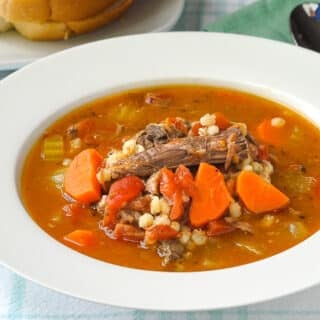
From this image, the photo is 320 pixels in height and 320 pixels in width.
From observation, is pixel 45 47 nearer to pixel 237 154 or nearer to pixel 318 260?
pixel 237 154

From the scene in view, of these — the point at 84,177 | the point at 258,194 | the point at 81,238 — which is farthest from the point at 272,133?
the point at 81,238

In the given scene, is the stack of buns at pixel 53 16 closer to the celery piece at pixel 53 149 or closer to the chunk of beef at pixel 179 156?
the celery piece at pixel 53 149

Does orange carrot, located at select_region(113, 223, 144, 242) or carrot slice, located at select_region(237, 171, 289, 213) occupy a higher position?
carrot slice, located at select_region(237, 171, 289, 213)

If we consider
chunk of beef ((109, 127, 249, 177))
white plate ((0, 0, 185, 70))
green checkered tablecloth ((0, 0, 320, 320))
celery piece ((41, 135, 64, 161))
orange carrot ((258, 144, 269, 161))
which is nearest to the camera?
green checkered tablecloth ((0, 0, 320, 320))

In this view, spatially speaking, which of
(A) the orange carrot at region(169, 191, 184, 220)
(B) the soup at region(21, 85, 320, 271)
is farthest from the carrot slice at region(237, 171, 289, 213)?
(A) the orange carrot at region(169, 191, 184, 220)

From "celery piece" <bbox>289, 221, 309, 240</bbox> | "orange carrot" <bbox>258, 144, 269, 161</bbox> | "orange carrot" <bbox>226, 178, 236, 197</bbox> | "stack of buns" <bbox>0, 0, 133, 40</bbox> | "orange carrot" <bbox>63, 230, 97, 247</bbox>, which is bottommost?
"stack of buns" <bbox>0, 0, 133, 40</bbox>

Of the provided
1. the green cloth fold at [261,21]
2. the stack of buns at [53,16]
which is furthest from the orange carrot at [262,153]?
the stack of buns at [53,16]

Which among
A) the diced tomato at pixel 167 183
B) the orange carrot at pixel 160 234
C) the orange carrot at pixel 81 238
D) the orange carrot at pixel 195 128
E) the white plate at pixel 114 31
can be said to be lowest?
the white plate at pixel 114 31

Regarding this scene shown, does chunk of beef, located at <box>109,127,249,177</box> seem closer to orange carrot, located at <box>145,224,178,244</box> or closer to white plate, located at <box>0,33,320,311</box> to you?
orange carrot, located at <box>145,224,178,244</box>

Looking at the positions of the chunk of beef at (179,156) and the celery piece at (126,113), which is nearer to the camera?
the chunk of beef at (179,156)
